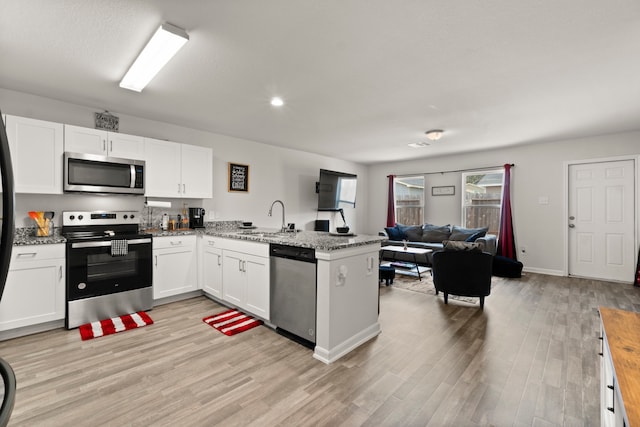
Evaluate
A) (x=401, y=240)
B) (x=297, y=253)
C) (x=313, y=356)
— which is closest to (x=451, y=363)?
(x=313, y=356)

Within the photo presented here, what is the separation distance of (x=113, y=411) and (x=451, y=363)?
2361mm

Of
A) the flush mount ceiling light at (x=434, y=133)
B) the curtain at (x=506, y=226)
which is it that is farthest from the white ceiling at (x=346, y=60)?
the curtain at (x=506, y=226)

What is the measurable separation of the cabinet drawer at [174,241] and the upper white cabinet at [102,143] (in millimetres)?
1043

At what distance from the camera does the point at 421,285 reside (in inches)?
183

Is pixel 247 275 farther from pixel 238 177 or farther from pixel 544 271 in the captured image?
pixel 544 271

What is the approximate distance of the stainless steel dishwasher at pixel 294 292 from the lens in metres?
2.57

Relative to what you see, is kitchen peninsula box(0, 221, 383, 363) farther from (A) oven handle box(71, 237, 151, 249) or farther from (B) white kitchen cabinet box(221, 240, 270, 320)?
(A) oven handle box(71, 237, 151, 249)

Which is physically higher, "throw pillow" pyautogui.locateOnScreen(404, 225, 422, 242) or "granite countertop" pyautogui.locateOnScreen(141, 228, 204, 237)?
"granite countertop" pyautogui.locateOnScreen(141, 228, 204, 237)

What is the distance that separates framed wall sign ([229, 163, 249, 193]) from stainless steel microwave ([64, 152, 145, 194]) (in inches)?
59.3

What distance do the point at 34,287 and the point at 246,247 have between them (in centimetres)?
196

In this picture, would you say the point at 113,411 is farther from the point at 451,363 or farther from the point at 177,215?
the point at 177,215

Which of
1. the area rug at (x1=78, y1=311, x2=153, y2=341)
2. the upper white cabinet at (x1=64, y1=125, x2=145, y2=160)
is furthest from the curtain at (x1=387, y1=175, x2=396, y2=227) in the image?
the area rug at (x1=78, y1=311, x2=153, y2=341)

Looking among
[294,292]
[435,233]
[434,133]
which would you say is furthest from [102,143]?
[435,233]

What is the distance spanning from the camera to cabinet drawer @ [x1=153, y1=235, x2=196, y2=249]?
3619 mm
